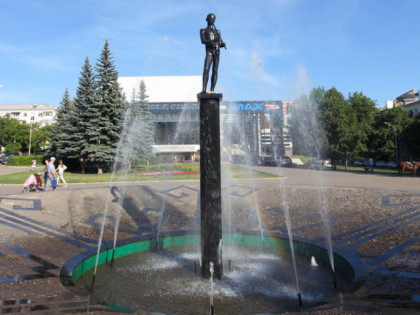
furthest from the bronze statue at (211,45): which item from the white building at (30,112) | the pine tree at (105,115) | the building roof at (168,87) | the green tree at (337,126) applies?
the white building at (30,112)

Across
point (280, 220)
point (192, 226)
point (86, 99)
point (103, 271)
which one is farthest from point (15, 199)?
point (86, 99)

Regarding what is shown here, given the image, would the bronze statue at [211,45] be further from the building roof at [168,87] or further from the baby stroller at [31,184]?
the building roof at [168,87]

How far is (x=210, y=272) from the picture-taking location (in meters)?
4.65

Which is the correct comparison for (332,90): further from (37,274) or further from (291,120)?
(37,274)

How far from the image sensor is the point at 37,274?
445 centimetres

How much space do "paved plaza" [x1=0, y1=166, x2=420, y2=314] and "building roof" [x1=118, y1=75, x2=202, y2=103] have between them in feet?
136

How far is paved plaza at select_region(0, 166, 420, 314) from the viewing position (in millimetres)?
3551

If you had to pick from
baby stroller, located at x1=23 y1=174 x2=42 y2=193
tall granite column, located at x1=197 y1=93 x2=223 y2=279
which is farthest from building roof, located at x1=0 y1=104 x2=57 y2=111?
tall granite column, located at x1=197 y1=93 x2=223 y2=279

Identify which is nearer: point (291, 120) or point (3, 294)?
point (3, 294)

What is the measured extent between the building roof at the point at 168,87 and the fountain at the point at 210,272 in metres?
49.1

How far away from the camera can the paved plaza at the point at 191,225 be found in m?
3.55

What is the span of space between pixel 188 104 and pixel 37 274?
49.4m

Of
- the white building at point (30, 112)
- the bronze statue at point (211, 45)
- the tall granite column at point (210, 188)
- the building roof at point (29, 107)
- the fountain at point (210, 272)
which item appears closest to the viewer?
the fountain at point (210, 272)

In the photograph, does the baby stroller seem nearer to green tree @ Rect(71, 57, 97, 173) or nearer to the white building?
green tree @ Rect(71, 57, 97, 173)
